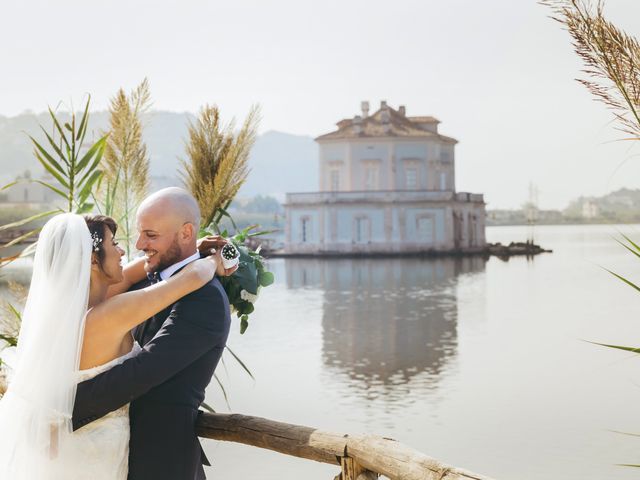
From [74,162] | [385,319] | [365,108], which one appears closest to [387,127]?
[365,108]

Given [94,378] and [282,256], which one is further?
[282,256]

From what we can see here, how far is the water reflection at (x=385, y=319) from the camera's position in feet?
67.4

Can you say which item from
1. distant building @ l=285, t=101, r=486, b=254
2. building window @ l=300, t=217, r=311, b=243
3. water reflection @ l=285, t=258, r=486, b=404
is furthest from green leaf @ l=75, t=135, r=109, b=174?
building window @ l=300, t=217, r=311, b=243

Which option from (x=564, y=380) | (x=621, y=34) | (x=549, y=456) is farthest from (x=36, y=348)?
(x=564, y=380)

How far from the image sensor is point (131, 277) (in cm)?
258

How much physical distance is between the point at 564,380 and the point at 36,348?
763 inches

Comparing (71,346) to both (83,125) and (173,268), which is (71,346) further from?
(83,125)

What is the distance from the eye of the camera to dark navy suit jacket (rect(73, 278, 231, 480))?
221 centimetres

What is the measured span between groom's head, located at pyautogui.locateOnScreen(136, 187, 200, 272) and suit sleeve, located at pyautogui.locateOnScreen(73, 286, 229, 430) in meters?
0.14

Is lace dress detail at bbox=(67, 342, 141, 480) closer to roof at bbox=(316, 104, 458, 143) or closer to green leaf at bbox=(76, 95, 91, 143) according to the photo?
green leaf at bbox=(76, 95, 91, 143)

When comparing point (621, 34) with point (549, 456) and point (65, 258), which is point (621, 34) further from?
point (549, 456)

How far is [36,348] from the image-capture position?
2.23 metres

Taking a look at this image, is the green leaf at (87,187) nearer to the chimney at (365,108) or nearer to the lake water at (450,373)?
the lake water at (450,373)

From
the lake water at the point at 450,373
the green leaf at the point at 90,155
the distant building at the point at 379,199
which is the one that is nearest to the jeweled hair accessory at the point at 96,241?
the lake water at the point at 450,373
